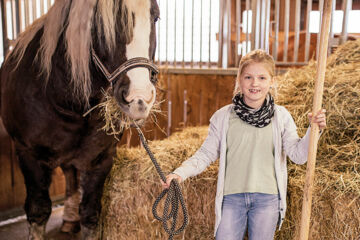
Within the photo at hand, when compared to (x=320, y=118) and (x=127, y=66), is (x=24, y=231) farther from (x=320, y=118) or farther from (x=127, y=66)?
(x=320, y=118)

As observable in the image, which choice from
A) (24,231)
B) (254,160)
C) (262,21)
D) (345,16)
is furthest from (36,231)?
(345,16)

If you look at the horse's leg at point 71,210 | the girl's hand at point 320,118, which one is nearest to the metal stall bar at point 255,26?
the horse's leg at point 71,210

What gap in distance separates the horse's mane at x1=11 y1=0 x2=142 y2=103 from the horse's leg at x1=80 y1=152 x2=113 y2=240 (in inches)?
19.1

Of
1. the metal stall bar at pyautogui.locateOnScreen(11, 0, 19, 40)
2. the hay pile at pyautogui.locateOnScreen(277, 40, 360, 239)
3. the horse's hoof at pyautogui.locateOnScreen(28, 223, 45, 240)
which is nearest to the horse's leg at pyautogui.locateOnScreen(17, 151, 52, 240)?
the horse's hoof at pyautogui.locateOnScreen(28, 223, 45, 240)

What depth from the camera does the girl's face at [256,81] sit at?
5.01 feet

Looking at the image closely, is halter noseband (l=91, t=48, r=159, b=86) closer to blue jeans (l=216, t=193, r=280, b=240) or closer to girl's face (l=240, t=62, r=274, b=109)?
girl's face (l=240, t=62, r=274, b=109)

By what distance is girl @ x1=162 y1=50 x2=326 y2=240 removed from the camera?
1.52 meters

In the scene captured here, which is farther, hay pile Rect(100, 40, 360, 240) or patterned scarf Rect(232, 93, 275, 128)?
hay pile Rect(100, 40, 360, 240)

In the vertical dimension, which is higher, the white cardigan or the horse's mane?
the horse's mane

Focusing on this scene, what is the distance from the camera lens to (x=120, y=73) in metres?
1.42

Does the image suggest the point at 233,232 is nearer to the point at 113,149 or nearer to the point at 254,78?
the point at 254,78

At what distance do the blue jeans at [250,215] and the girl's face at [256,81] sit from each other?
1.37 ft

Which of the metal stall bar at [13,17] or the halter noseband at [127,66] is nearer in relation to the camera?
the halter noseband at [127,66]

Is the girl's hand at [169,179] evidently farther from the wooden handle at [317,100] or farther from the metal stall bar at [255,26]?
the metal stall bar at [255,26]
